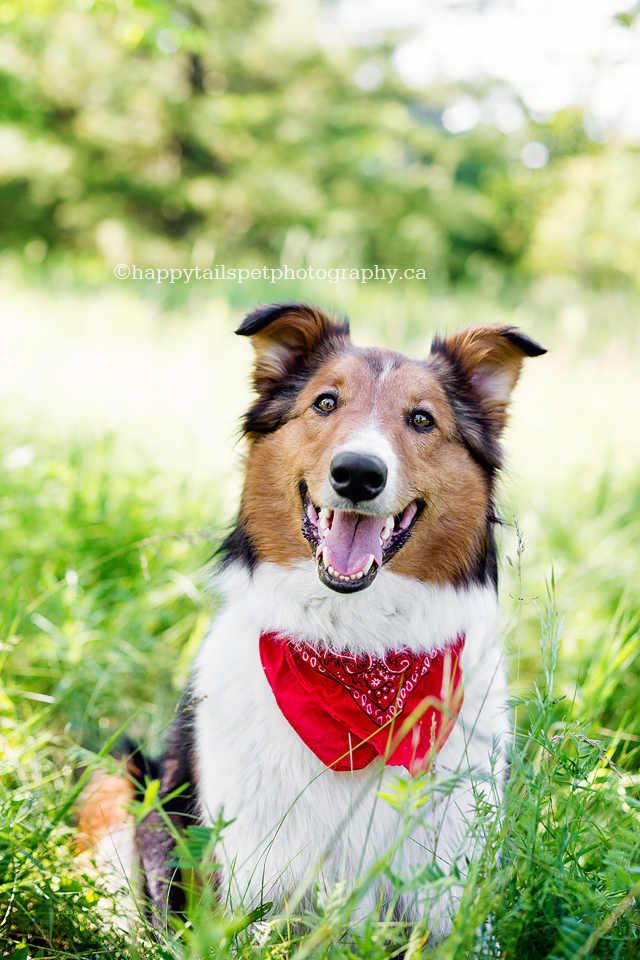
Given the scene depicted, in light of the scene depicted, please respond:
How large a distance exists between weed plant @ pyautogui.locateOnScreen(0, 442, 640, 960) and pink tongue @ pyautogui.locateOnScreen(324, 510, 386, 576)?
0.49 m

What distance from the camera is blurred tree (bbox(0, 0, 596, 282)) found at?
1445 centimetres

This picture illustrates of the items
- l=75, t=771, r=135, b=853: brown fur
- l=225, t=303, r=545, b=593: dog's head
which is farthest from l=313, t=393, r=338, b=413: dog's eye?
l=75, t=771, r=135, b=853: brown fur

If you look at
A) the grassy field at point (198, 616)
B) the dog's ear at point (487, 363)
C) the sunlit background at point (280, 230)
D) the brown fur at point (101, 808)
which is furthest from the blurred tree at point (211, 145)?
the brown fur at point (101, 808)

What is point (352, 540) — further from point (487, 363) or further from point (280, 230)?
point (280, 230)

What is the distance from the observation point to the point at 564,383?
7.57 metres

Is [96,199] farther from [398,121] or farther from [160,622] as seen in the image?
[160,622]

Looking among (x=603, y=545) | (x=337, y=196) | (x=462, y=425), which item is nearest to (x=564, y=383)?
(x=603, y=545)

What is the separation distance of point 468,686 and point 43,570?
2.60m

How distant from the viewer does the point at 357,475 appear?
2.10 metres

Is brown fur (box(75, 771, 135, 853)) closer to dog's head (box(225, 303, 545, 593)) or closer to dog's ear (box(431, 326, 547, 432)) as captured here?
dog's head (box(225, 303, 545, 593))

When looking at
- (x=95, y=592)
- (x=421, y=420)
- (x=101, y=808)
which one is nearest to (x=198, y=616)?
(x=95, y=592)

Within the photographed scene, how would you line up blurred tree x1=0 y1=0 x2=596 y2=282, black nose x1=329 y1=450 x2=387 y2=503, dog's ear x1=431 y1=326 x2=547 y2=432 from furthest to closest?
blurred tree x1=0 y1=0 x2=596 y2=282
dog's ear x1=431 y1=326 x2=547 y2=432
black nose x1=329 y1=450 x2=387 y2=503

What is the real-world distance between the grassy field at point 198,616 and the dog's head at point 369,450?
24 centimetres

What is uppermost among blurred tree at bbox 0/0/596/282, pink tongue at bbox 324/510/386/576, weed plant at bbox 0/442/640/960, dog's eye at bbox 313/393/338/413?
blurred tree at bbox 0/0/596/282
